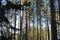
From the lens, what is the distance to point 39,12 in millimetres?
3631

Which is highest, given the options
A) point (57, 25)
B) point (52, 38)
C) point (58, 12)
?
point (58, 12)

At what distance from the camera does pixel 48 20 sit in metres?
3.58

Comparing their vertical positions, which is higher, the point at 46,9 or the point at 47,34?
the point at 46,9

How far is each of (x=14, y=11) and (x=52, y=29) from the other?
82 centimetres

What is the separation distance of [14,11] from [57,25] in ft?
2.94

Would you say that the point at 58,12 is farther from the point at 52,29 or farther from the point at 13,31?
the point at 13,31

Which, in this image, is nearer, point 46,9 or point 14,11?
point 14,11

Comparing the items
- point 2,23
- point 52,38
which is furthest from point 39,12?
point 2,23

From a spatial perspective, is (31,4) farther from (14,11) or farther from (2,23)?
(2,23)

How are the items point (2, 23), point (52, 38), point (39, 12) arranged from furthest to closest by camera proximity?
point (39, 12) → point (52, 38) → point (2, 23)

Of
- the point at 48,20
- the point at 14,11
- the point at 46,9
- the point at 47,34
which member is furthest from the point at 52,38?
the point at 14,11

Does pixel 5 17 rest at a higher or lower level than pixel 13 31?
higher

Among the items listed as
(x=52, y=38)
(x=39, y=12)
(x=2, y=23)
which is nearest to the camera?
(x=2, y=23)

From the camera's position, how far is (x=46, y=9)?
3633 mm
